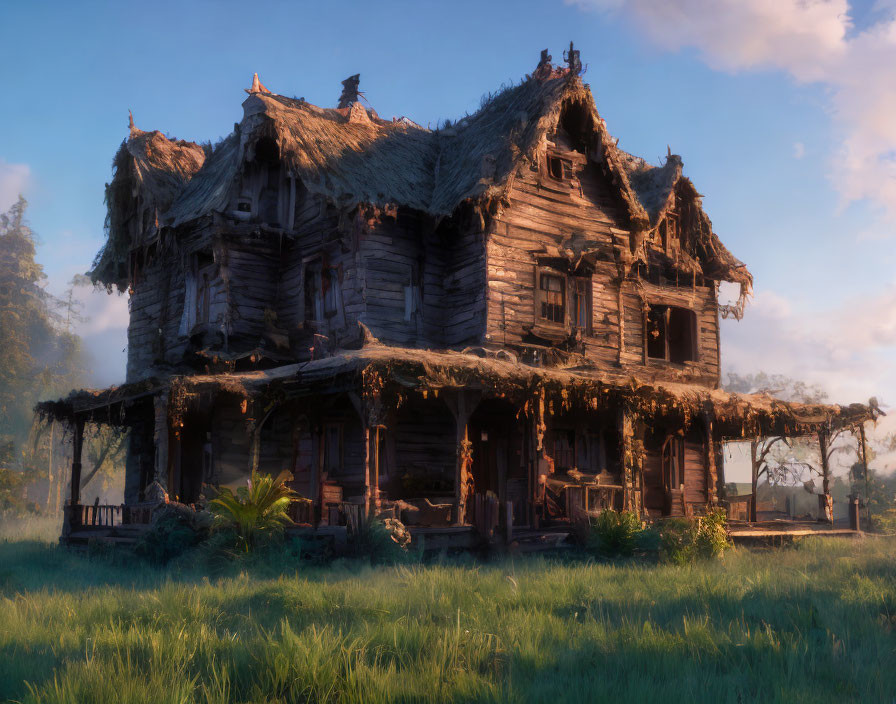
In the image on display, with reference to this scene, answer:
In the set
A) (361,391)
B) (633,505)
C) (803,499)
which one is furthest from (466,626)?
(803,499)

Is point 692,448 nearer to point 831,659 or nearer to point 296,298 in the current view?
point 296,298

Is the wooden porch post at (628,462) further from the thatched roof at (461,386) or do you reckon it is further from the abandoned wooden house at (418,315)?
the thatched roof at (461,386)

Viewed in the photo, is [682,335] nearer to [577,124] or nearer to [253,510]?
[577,124]

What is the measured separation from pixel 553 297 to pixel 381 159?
5.77 m

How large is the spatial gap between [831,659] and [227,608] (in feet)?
21.3

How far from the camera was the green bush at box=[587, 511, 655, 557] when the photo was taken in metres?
16.4

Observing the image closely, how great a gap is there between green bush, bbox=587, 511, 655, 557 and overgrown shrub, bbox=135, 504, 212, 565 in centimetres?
731

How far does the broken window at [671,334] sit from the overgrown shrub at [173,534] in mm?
13672

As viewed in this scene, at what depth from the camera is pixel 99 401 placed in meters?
21.0

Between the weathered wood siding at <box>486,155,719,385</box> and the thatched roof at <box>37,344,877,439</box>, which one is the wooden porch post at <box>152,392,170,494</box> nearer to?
the thatched roof at <box>37,344,877,439</box>

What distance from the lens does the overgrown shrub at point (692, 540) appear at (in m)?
15.9

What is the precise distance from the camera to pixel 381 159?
23.2 m

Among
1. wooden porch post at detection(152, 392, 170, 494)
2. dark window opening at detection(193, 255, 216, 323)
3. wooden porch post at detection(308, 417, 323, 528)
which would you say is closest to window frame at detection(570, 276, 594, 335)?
wooden porch post at detection(308, 417, 323, 528)

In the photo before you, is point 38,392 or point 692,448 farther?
point 38,392
